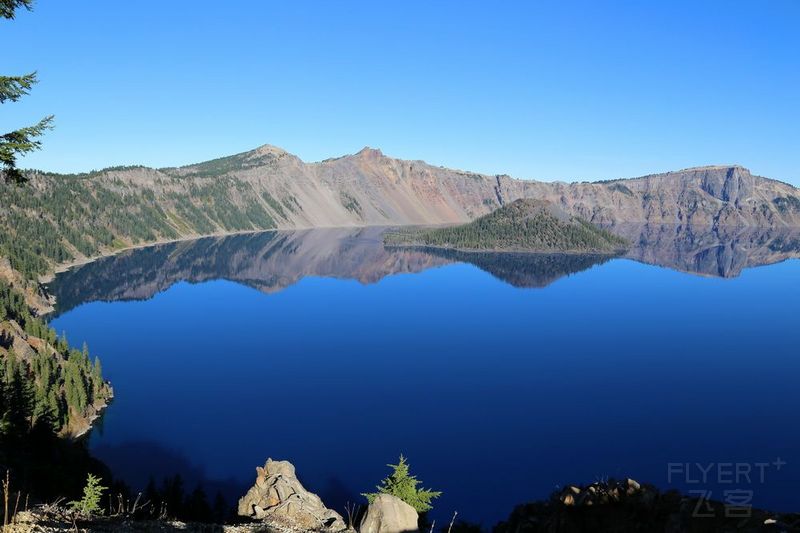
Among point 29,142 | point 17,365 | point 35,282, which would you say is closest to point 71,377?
point 17,365

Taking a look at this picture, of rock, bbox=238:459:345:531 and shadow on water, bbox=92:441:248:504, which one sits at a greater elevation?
rock, bbox=238:459:345:531

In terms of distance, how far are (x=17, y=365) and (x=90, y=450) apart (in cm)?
1639

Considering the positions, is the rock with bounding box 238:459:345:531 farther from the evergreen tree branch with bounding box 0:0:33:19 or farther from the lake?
the evergreen tree branch with bounding box 0:0:33:19

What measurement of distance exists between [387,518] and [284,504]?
9.95 metres

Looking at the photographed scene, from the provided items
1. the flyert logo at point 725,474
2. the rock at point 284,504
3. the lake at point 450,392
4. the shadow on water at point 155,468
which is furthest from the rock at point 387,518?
the flyert logo at point 725,474

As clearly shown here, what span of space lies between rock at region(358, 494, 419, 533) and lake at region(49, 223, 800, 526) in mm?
20304

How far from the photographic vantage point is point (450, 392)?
8475 centimetres

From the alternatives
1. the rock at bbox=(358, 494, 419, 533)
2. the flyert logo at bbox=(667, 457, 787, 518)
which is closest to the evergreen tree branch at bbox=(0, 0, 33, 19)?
the rock at bbox=(358, 494, 419, 533)

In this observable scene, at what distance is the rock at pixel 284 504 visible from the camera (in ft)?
111

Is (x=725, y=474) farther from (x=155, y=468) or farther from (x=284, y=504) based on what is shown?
(x=155, y=468)

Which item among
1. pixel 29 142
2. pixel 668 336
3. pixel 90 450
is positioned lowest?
pixel 90 450

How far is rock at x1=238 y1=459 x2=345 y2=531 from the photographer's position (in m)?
33.8

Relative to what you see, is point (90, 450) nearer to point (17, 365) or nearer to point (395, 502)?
point (17, 365)

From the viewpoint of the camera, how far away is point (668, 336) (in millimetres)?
122625
